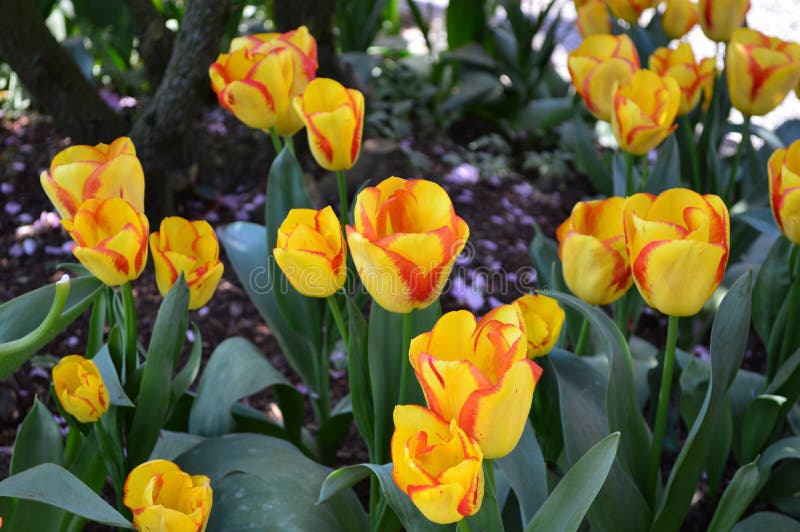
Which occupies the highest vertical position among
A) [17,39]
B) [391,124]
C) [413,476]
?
[413,476]

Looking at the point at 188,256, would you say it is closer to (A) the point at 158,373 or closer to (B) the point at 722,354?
(A) the point at 158,373

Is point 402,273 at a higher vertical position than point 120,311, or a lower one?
higher

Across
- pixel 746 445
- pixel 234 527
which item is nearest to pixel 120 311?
pixel 234 527

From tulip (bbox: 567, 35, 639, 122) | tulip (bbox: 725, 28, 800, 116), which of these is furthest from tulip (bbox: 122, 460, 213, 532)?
tulip (bbox: 725, 28, 800, 116)

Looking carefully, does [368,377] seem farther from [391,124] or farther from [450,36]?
[450,36]

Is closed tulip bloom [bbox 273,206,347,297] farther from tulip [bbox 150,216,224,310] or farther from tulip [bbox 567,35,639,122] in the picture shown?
tulip [bbox 567,35,639,122]

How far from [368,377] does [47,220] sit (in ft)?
5.11

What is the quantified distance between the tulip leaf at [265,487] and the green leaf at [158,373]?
10 centimetres

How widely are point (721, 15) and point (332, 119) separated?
104 centimetres

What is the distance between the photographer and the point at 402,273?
0.89 meters

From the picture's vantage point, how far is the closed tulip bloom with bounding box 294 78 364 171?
1214mm

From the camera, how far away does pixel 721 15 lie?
6.14 ft

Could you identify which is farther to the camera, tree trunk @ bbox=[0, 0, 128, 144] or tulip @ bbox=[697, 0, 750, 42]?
tree trunk @ bbox=[0, 0, 128, 144]

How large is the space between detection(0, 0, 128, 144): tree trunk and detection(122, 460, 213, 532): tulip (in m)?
1.52
